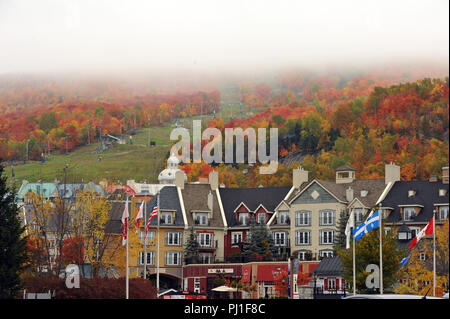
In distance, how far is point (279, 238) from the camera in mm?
107312

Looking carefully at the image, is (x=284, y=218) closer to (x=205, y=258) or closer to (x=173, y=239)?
(x=205, y=258)

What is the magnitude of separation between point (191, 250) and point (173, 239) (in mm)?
2988

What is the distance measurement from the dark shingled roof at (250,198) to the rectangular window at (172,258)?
7469mm

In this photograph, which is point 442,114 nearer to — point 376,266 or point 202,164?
point 202,164

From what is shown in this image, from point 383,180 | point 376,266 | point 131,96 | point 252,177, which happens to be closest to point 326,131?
point 252,177

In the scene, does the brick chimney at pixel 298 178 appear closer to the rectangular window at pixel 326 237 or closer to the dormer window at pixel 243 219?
the dormer window at pixel 243 219

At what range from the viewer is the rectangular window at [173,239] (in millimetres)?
107188

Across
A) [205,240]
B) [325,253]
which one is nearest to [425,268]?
[325,253]

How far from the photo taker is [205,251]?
108 metres

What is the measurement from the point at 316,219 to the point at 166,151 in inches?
2971

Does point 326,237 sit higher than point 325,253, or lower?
higher

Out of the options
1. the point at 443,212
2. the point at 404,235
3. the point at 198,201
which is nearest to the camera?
the point at 404,235

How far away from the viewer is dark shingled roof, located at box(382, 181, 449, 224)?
322ft

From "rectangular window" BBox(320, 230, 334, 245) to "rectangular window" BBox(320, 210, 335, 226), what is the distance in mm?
904
